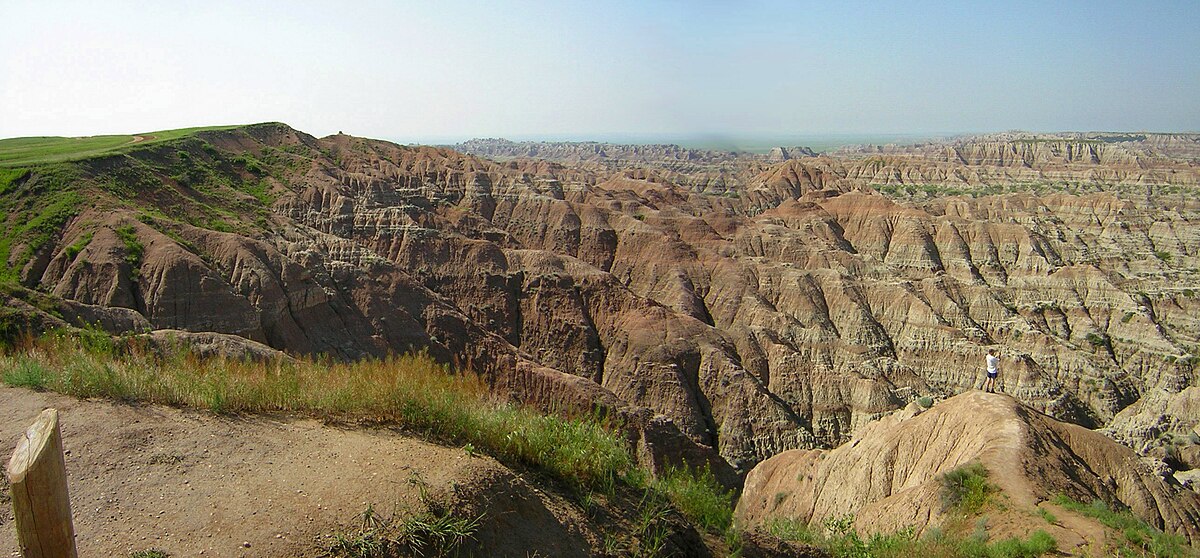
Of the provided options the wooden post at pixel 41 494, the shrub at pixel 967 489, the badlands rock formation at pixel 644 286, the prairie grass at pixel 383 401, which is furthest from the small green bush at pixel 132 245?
the shrub at pixel 967 489

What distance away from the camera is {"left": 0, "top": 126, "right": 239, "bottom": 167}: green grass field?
34.1 metres

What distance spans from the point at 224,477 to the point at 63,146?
153 feet

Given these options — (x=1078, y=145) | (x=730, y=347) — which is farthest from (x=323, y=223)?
(x=1078, y=145)

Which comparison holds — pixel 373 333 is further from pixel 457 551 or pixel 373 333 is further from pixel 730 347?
pixel 457 551

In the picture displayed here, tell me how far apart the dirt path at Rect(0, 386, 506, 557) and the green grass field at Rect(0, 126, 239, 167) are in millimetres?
34689

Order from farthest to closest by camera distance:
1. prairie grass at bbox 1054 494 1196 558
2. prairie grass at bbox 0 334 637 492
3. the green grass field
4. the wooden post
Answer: the green grass field < prairie grass at bbox 1054 494 1196 558 < prairie grass at bbox 0 334 637 492 < the wooden post

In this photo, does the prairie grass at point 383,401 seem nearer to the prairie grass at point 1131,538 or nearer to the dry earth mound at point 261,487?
the dry earth mound at point 261,487

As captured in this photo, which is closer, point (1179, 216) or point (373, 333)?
point (373, 333)

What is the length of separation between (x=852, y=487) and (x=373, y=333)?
22.3 m

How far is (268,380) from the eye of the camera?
311 inches

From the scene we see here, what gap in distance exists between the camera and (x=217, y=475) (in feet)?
19.8

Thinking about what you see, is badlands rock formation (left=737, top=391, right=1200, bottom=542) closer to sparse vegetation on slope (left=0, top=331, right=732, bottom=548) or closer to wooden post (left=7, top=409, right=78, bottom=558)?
sparse vegetation on slope (left=0, top=331, right=732, bottom=548)

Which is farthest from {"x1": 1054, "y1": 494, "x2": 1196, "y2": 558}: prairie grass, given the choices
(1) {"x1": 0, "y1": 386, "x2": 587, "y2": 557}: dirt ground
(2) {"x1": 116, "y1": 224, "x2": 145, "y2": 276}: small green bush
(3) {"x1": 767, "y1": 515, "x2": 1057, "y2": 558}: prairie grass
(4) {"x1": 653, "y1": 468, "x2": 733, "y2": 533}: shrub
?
(2) {"x1": 116, "y1": 224, "x2": 145, "y2": 276}: small green bush

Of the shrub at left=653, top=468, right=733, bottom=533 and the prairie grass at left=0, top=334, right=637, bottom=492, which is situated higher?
the prairie grass at left=0, top=334, right=637, bottom=492
